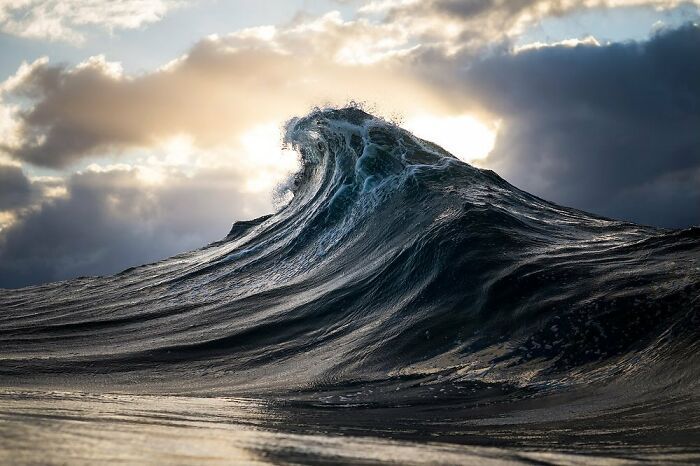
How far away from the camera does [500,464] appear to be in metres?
2.60

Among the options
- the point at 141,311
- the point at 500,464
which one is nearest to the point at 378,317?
the point at 141,311

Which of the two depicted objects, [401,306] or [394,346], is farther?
[401,306]

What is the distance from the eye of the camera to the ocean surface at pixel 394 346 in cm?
313

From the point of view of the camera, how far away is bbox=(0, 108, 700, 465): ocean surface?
10.3 feet

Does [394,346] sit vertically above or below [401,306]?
below

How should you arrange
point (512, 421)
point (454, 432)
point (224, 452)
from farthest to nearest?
point (512, 421) < point (454, 432) < point (224, 452)

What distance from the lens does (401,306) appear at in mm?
8789

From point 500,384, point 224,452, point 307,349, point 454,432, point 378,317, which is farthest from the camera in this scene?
point 378,317

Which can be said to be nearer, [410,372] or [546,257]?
[410,372]

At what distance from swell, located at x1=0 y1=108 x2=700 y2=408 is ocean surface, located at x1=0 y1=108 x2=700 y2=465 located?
4 cm

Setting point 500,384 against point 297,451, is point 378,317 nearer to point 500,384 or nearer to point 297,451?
point 500,384

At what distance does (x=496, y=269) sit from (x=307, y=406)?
3809 mm

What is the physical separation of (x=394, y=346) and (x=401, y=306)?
1.40 metres

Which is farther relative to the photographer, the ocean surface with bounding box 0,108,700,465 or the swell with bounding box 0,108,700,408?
the swell with bounding box 0,108,700,408
